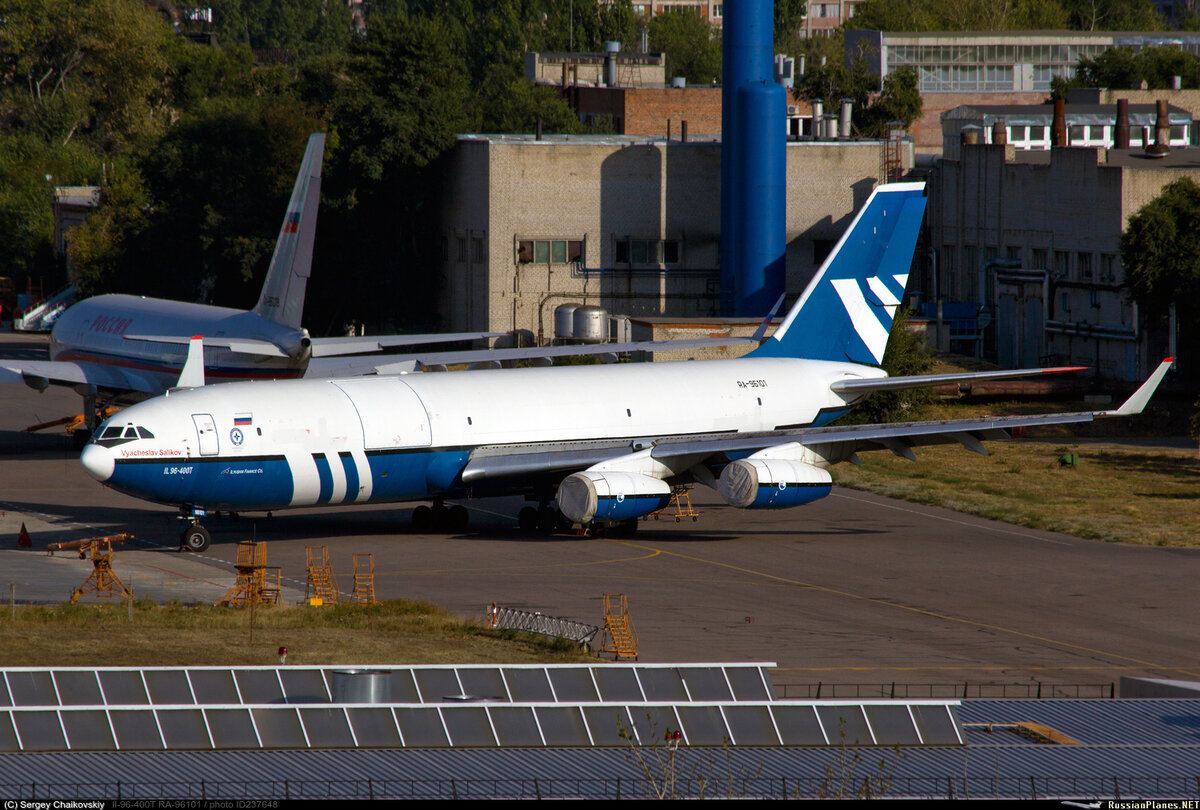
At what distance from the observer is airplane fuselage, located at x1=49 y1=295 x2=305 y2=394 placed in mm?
63344

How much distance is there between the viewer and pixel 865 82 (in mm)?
125000

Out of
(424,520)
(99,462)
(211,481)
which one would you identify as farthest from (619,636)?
(424,520)

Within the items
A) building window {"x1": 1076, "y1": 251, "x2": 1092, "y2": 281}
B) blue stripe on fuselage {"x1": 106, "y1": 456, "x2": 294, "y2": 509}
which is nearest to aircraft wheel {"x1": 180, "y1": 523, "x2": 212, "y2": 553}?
blue stripe on fuselage {"x1": 106, "y1": 456, "x2": 294, "y2": 509}

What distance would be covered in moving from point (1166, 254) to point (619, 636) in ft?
165

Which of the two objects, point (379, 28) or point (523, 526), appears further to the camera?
point (379, 28)

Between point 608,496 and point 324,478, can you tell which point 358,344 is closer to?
point 324,478

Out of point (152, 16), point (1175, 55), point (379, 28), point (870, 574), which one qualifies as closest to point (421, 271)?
point (379, 28)

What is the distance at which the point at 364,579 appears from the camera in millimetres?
42031

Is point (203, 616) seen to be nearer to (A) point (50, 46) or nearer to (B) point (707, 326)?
(B) point (707, 326)

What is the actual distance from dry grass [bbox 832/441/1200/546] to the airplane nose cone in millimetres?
28339

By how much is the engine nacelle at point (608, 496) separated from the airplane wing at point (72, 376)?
1047 inches

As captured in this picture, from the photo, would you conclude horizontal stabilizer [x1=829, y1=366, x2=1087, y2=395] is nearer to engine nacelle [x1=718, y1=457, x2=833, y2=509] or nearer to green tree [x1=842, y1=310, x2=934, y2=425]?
engine nacelle [x1=718, y1=457, x2=833, y2=509]

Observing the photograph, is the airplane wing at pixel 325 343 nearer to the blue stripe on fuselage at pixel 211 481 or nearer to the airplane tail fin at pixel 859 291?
the airplane tail fin at pixel 859 291

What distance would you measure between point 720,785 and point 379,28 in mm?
94115
